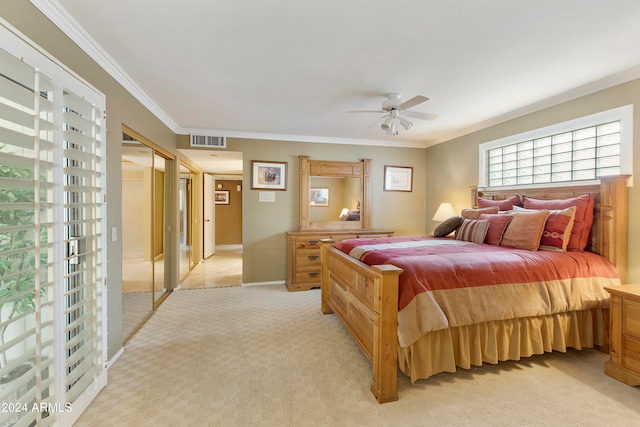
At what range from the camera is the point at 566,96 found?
289 cm

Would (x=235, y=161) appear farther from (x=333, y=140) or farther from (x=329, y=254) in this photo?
(x=329, y=254)

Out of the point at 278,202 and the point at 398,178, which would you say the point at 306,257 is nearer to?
the point at 278,202

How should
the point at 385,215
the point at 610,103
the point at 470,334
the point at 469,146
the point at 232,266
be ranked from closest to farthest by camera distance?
the point at 470,334, the point at 610,103, the point at 469,146, the point at 385,215, the point at 232,266

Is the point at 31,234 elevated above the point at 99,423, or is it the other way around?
the point at 31,234

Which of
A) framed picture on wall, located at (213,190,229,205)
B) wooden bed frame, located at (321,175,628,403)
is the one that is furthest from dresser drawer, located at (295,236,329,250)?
framed picture on wall, located at (213,190,229,205)

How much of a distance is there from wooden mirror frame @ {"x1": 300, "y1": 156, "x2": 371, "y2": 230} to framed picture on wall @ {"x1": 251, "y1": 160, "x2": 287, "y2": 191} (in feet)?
1.08

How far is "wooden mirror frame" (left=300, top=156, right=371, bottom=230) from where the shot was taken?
470 cm

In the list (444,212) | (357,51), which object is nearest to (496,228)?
(444,212)

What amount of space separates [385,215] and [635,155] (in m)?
3.20

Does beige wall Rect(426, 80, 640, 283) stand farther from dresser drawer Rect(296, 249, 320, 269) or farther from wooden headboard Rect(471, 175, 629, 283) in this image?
dresser drawer Rect(296, 249, 320, 269)

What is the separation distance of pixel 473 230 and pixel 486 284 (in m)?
1.19

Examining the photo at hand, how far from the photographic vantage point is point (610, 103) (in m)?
2.57

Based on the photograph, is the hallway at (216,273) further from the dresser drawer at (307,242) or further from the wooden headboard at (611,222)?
the wooden headboard at (611,222)

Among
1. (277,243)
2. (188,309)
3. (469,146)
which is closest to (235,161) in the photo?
(277,243)
